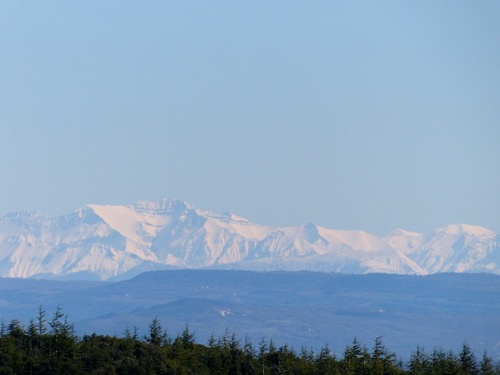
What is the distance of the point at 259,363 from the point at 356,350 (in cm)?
1530

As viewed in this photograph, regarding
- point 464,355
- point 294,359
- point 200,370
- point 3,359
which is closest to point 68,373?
point 3,359

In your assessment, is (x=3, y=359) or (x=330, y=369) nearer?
(x=3, y=359)

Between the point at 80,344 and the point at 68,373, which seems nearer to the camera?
the point at 68,373

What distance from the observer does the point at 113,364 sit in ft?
424

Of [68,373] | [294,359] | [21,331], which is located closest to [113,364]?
[68,373]

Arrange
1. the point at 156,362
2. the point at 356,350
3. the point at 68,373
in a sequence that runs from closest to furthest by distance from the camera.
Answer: the point at 68,373
the point at 156,362
the point at 356,350

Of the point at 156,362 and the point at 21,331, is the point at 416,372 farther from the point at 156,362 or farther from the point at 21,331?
the point at 21,331

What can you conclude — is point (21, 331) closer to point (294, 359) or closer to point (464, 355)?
point (294, 359)

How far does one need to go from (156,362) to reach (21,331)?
1360 cm

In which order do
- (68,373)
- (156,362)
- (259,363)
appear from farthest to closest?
(259,363) < (156,362) < (68,373)

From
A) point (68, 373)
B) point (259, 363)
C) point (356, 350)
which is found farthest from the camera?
point (356, 350)

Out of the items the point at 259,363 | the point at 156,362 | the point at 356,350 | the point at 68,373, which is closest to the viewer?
the point at 68,373

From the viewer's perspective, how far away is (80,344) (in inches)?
5408

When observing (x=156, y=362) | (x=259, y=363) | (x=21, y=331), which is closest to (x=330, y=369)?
(x=259, y=363)
